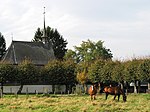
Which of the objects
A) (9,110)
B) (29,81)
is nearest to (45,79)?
(29,81)

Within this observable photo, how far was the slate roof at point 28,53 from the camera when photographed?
8201 cm

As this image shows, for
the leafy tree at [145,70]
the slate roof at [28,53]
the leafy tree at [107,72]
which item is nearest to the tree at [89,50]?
the slate roof at [28,53]

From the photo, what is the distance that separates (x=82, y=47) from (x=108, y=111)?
7600 centimetres

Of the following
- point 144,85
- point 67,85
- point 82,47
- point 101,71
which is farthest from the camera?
point 82,47

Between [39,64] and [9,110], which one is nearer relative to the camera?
[9,110]

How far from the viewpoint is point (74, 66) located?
71812 millimetres

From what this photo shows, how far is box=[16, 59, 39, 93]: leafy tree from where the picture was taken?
6719 cm

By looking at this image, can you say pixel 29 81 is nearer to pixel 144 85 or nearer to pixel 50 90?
pixel 50 90

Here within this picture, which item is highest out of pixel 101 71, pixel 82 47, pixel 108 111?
pixel 82 47

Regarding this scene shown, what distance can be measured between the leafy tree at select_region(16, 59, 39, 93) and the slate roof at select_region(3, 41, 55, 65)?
12.3m

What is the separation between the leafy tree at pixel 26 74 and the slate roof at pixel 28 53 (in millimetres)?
12343

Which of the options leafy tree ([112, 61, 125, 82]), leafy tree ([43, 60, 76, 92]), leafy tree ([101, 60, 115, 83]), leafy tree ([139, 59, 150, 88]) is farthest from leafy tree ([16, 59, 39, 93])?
leafy tree ([139, 59, 150, 88])

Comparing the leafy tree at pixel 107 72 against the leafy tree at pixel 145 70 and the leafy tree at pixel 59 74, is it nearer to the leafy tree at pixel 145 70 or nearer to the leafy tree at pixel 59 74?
the leafy tree at pixel 145 70

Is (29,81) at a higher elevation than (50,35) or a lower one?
lower
